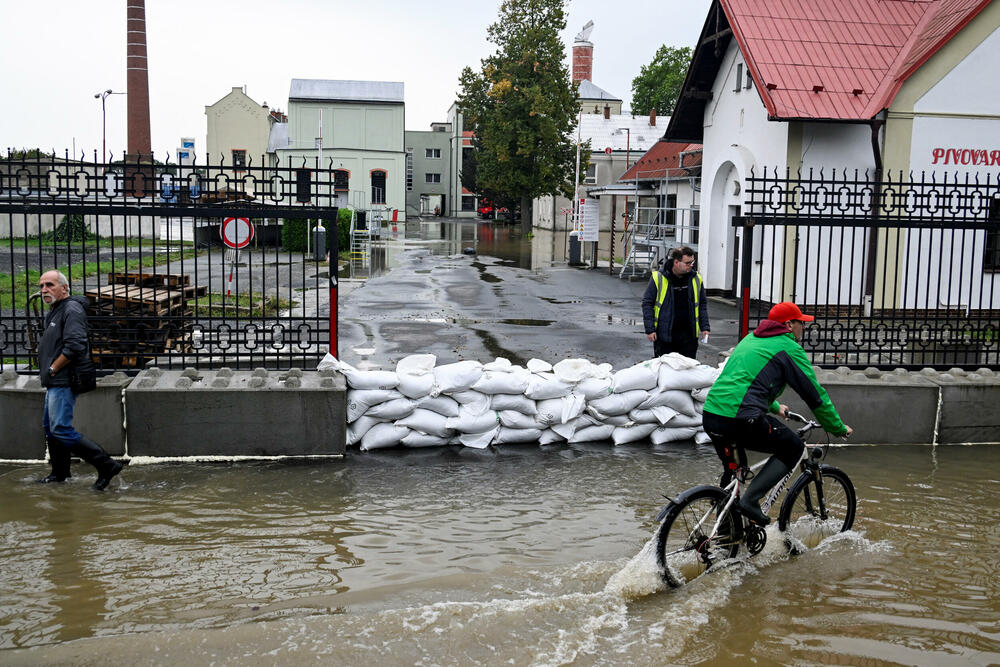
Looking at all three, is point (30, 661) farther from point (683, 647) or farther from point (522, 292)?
point (522, 292)

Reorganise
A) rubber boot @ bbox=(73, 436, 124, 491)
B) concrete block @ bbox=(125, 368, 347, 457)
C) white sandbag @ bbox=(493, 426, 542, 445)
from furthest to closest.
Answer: white sandbag @ bbox=(493, 426, 542, 445) → concrete block @ bbox=(125, 368, 347, 457) → rubber boot @ bbox=(73, 436, 124, 491)

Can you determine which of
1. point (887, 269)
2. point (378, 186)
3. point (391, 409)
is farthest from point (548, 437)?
point (378, 186)

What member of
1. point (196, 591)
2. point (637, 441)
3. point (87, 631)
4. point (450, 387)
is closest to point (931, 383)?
point (637, 441)

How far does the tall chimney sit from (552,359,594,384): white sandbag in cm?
4133

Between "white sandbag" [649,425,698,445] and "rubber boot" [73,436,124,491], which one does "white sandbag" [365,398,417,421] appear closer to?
"rubber boot" [73,436,124,491]

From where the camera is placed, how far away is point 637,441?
922 cm

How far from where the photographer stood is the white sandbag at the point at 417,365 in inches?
344

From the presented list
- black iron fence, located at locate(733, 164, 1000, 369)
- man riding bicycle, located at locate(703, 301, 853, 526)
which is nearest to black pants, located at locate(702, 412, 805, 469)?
man riding bicycle, located at locate(703, 301, 853, 526)

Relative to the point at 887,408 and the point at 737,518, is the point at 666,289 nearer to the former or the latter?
the point at 887,408

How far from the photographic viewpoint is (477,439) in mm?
8867

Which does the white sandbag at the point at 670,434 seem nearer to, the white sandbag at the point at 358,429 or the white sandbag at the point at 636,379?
the white sandbag at the point at 636,379

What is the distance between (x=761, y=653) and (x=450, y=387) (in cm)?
434

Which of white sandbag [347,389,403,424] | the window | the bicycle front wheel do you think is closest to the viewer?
the bicycle front wheel

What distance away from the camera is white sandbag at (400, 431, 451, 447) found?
28.7 ft
